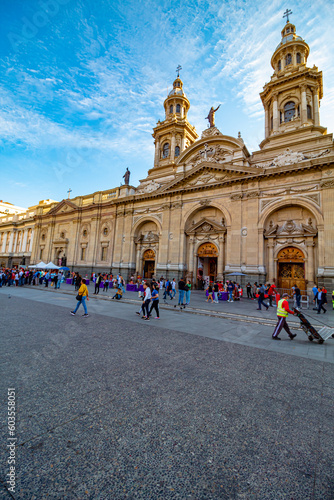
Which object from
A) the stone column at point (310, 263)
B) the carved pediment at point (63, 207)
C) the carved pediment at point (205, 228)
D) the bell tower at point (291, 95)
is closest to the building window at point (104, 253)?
the carved pediment at point (63, 207)

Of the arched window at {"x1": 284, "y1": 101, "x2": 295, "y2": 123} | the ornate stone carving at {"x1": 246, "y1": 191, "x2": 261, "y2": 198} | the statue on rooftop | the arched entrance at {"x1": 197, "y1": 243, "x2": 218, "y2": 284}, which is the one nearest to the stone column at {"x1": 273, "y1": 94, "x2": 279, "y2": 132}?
the arched window at {"x1": 284, "y1": 101, "x2": 295, "y2": 123}

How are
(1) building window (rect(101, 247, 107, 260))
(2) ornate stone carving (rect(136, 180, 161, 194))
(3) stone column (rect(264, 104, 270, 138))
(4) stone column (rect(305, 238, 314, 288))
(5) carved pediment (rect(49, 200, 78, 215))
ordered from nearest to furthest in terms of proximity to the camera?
1. (4) stone column (rect(305, 238, 314, 288))
2. (3) stone column (rect(264, 104, 270, 138))
3. (2) ornate stone carving (rect(136, 180, 161, 194))
4. (1) building window (rect(101, 247, 107, 260))
5. (5) carved pediment (rect(49, 200, 78, 215))

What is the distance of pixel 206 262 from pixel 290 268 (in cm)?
874

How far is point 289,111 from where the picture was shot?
26.0m

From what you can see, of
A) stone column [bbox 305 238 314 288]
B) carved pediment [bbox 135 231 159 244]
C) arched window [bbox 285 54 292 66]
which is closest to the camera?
stone column [bbox 305 238 314 288]

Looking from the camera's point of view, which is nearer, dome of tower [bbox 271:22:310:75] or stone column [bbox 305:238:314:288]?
stone column [bbox 305:238:314:288]

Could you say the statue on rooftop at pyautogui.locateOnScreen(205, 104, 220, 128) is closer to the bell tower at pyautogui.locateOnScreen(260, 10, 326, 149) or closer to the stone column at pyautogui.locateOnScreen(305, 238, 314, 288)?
the bell tower at pyautogui.locateOnScreen(260, 10, 326, 149)

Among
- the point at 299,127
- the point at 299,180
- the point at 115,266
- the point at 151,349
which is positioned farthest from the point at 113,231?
the point at 151,349

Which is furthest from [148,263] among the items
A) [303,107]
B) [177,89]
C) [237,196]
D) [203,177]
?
[177,89]

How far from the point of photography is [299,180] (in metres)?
20.4

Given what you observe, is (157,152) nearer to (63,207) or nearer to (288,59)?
(63,207)

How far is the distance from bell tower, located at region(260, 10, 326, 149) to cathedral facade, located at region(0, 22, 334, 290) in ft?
0.35

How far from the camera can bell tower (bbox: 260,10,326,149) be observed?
2452 cm

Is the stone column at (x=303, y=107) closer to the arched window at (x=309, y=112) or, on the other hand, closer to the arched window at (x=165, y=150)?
the arched window at (x=309, y=112)
